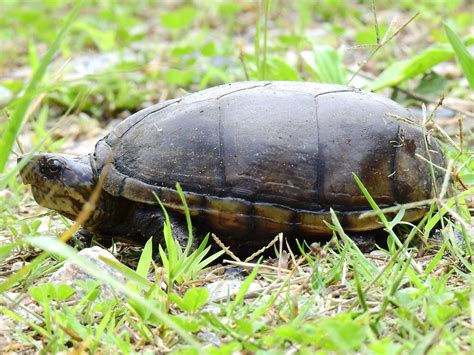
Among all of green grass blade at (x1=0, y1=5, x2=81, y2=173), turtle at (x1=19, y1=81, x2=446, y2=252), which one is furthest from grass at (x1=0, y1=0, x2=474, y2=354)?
turtle at (x1=19, y1=81, x2=446, y2=252)

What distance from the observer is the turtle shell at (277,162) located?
2705 mm

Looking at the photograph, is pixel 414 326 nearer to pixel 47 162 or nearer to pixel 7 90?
pixel 47 162

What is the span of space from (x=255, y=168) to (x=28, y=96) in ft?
3.30

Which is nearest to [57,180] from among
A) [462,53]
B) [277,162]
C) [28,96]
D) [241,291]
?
[277,162]

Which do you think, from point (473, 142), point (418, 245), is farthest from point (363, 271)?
point (473, 142)

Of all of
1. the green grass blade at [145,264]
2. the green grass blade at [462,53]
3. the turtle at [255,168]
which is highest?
the green grass blade at [462,53]

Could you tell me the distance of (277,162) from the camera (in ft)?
8.91

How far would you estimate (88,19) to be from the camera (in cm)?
823

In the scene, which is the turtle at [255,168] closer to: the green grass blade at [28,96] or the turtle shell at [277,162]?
the turtle shell at [277,162]

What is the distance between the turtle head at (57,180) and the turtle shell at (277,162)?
0.11 m

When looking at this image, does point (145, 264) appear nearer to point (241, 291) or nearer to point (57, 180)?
point (241, 291)

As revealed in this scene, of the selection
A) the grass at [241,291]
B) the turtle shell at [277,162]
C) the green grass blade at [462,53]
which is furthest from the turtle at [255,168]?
the green grass blade at [462,53]

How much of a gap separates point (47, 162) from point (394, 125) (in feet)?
4.29

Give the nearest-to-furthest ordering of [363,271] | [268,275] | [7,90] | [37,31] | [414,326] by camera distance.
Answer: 1. [414,326]
2. [363,271]
3. [268,275]
4. [7,90]
5. [37,31]
